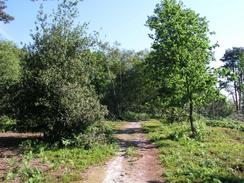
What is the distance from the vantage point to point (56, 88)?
23828 mm

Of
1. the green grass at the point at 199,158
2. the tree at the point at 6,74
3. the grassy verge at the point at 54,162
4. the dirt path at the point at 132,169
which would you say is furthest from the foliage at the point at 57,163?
the tree at the point at 6,74

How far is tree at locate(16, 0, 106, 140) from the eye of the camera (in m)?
23.7

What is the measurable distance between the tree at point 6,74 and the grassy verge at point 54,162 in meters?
3.65

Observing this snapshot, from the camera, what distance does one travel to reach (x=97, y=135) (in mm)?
25141

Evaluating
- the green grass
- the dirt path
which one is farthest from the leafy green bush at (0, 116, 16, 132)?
the green grass

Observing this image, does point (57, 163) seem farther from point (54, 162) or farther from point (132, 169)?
point (132, 169)

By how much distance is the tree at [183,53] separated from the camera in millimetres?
30484

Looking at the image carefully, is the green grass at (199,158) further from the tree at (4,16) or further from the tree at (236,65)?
the tree at (236,65)

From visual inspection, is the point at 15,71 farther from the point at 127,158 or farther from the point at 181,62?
the point at 127,158

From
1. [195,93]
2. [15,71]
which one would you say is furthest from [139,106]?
[195,93]

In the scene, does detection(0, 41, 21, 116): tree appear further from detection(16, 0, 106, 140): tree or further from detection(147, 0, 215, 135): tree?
detection(147, 0, 215, 135): tree

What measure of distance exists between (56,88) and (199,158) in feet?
30.9

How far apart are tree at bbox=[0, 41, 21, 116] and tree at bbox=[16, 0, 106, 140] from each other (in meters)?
1.03

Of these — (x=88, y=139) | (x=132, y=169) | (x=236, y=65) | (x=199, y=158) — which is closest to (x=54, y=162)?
(x=132, y=169)
